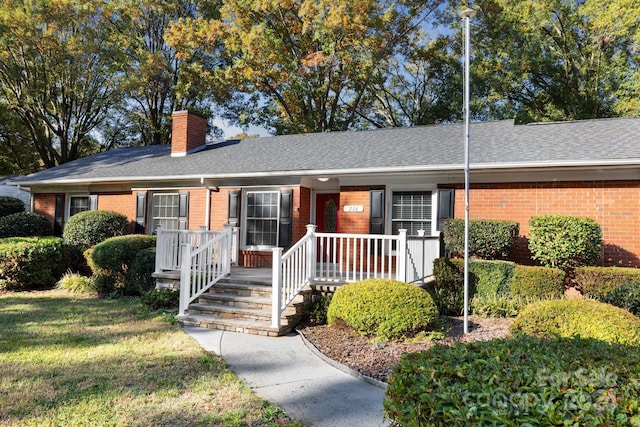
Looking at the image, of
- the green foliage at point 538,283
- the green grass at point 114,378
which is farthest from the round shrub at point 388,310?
the green foliage at point 538,283

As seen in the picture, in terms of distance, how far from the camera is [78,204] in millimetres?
13734

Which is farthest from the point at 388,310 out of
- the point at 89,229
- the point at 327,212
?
the point at 89,229

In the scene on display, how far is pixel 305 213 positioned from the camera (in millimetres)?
10680

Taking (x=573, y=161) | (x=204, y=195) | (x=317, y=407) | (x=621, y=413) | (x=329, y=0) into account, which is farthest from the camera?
(x=329, y=0)

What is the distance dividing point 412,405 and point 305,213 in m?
8.45

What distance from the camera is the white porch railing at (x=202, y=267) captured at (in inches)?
292

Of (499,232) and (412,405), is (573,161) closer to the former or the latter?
(499,232)

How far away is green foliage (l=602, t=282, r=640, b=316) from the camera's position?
20.5 feet

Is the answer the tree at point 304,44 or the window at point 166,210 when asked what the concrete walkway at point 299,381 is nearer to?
the window at point 166,210

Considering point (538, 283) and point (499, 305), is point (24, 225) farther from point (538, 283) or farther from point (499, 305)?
point (538, 283)

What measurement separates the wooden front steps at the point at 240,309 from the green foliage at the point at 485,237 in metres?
3.24

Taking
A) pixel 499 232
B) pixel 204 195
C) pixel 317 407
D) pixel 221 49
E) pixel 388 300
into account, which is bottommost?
pixel 317 407

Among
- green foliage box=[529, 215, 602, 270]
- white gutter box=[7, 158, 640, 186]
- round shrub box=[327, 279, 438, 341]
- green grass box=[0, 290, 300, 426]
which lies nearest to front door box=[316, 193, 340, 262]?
white gutter box=[7, 158, 640, 186]

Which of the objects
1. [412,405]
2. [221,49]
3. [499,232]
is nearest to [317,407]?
[412,405]
